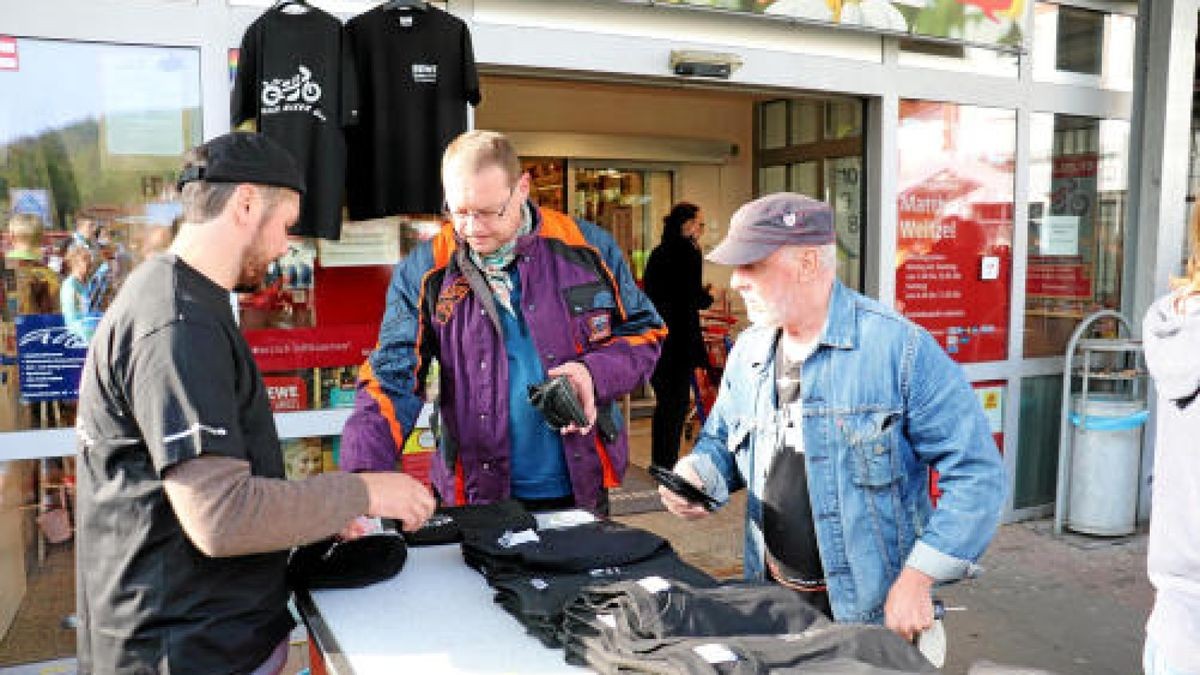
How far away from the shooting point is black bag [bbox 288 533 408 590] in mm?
1840

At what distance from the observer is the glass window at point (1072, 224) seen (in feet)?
18.8

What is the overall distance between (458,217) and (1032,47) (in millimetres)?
4511

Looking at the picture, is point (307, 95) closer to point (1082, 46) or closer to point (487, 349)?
point (487, 349)

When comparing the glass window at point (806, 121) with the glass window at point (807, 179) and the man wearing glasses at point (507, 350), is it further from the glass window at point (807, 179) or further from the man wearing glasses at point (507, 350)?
the man wearing glasses at point (507, 350)

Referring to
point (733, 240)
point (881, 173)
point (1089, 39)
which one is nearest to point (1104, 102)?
point (1089, 39)

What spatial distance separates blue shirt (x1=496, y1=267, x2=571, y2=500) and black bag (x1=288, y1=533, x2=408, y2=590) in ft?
1.85

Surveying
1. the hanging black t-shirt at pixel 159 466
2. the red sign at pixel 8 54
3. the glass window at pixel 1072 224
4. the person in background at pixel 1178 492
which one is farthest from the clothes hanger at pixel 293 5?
the glass window at pixel 1072 224

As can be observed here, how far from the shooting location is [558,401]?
7.09 feet

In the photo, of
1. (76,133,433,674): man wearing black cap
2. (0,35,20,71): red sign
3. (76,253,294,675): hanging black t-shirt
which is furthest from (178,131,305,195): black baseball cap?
(0,35,20,71): red sign

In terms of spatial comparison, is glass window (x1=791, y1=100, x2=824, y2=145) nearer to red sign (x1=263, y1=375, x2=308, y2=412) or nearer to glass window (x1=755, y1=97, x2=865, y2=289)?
glass window (x1=755, y1=97, x2=865, y2=289)

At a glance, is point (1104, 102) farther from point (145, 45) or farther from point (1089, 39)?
point (145, 45)

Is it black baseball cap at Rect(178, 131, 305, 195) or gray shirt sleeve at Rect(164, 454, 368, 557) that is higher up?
black baseball cap at Rect(178, 131, 305, 195)

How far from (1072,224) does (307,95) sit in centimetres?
474

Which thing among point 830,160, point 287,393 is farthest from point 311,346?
point 830,160
